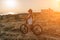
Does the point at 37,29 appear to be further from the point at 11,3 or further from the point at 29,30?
the point at 11,3

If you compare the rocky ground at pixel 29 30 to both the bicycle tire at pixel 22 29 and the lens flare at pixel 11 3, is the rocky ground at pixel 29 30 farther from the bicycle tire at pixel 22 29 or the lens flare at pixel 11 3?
the lens flare at pixel 11 3

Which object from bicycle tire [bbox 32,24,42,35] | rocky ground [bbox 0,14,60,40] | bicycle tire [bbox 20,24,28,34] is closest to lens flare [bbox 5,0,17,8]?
rocky ground [bbox 0,14,60,40]

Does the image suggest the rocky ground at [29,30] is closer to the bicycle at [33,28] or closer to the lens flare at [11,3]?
the bicycle at [33,28]

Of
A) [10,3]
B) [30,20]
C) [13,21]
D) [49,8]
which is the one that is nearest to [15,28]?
[13,21]

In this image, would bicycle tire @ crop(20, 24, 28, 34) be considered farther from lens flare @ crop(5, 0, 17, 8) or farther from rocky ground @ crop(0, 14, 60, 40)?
lens flare @ crop(5, 0, 17, 8)

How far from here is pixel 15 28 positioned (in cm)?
223

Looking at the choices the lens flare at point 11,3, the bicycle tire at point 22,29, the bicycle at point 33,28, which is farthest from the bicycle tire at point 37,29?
the lens flare at point 11,3

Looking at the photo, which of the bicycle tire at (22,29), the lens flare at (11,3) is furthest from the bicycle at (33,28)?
the lens flare at (11,3)

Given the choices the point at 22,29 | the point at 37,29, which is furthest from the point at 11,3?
the point at 37,29

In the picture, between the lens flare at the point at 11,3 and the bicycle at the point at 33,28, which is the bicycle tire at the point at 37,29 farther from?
the lens flare at the point at 11,3

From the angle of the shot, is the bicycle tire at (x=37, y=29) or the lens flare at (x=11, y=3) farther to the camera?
Answer: the lens flare at (x=11, y=3)

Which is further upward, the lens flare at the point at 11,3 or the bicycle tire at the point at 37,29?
the lens flare at the point at 11,3

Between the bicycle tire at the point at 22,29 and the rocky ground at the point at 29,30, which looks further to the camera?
the bicycle tire at the point at 22,29

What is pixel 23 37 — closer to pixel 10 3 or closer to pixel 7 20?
pixel 7 20
